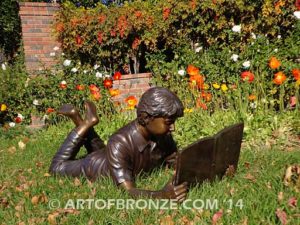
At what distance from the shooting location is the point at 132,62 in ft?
25.6

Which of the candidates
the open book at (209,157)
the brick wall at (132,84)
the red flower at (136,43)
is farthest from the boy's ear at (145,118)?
the red flower at (136,43)

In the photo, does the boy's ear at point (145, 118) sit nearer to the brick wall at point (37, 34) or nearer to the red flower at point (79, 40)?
the red flower at point (79, 40)

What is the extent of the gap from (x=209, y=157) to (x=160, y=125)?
0.40m

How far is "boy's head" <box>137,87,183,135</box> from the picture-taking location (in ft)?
8.91

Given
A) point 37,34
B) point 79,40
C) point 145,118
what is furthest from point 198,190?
point 37,34

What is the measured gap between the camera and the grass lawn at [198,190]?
89.0 inches

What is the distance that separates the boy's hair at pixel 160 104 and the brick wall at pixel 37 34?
5.40m

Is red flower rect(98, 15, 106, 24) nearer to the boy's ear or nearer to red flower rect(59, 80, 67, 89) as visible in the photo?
red flower rect(59, 80, 67, 89)

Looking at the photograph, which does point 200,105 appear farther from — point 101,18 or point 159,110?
point 101,18

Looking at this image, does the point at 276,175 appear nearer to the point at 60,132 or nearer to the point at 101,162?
the point at 101,162

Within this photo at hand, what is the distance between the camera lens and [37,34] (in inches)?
312

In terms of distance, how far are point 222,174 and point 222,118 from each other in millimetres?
1746

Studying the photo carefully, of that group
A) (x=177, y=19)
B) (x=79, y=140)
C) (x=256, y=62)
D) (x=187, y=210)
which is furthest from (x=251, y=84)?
(x=187, y=210)

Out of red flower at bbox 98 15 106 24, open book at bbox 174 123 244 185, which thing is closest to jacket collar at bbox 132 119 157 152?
open book at bbox 174 123 244 185
